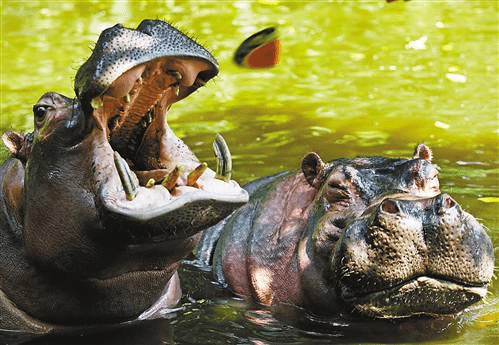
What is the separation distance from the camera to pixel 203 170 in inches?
203

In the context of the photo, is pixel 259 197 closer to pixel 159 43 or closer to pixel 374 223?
pixel 374 223

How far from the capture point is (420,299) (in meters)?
5.77

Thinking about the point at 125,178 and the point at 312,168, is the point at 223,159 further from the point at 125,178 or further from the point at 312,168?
the point at 312,168

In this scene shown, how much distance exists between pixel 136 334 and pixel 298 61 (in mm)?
7572

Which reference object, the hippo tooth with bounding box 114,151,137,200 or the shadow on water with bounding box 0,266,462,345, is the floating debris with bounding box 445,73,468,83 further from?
the hippo tooth with bounding box 114,151,137,200

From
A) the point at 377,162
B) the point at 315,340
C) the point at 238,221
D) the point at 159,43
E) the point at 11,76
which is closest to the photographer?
the point at 159,43

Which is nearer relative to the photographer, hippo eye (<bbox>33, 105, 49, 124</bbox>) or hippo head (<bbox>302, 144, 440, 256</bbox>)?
hippo eye (<bbox>33, 105, 49, 124</bbox>)

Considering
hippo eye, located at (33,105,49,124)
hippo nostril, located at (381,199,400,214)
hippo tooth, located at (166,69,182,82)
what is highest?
hippo tooth, located at (166,69,182,82)

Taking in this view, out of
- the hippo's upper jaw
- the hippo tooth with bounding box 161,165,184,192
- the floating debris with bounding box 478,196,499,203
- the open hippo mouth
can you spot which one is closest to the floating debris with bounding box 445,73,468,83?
the floating debris with bounding box 478,196,499,203

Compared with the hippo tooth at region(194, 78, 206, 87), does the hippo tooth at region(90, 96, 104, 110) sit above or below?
below

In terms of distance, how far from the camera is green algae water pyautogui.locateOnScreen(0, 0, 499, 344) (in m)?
6.22

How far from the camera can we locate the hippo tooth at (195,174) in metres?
5.15

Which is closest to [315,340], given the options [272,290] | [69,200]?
[272,290]

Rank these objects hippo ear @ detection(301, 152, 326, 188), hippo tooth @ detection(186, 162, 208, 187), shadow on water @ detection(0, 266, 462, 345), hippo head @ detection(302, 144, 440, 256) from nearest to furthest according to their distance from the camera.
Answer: hippo tooth @ detection(186, 162, 208, 187) → shadow on water @ detection(0, 266, 462, 345) → hippo head @ detection(302, 144, 440, 256) → hippo ear @ detection(301, 152, 326, 188)
